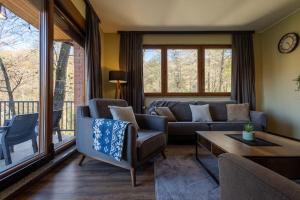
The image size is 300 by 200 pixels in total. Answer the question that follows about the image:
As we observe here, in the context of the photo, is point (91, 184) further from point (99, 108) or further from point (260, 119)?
point (260, 119)

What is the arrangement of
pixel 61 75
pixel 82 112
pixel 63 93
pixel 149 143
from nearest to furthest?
pixel 149 143 < pixel 82 112 < pixel 61 75 < pixel 63 93

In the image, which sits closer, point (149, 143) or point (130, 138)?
point (130, 138)

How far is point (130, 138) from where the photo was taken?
80.3 inches

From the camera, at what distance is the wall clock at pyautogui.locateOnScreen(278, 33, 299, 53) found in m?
3.87

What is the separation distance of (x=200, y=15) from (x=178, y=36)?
97 cm

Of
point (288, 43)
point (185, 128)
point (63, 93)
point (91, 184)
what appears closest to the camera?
point (91, 184)

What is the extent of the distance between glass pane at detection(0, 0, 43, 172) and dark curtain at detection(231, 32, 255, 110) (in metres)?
4.11

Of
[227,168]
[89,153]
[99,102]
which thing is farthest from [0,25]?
[227,168]

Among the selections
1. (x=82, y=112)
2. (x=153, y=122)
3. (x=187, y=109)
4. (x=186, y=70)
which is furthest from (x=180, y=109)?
(x=82, y=112)

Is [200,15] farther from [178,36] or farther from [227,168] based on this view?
[227,168]

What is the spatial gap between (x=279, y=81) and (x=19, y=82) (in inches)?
186

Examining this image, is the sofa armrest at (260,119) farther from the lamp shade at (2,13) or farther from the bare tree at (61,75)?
the lamp shade at (2,13)

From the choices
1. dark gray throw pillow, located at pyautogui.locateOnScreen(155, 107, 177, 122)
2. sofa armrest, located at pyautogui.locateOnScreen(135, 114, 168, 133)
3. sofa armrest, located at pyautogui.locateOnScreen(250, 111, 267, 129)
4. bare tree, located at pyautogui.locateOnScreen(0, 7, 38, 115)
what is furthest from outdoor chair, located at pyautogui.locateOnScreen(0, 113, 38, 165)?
sofa armrest, located at pyautogui.locateOnScreen(250, 111, 267, 129)

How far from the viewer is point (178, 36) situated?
4.88 metres
